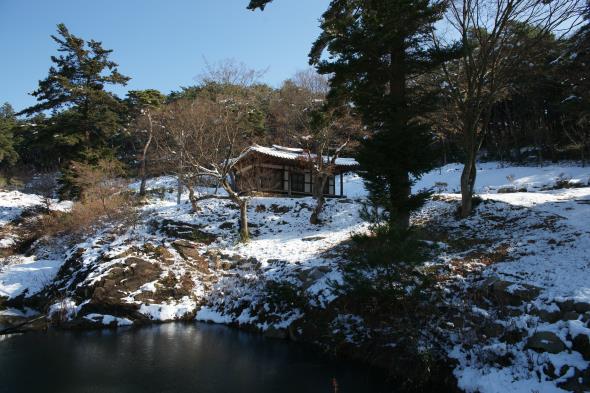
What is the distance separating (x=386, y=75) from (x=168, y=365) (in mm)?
12056

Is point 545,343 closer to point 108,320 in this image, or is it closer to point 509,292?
point 509,292

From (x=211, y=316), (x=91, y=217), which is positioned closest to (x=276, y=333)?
(x=211, y=316)

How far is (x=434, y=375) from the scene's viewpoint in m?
8.48

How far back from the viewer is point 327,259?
15.8 metres

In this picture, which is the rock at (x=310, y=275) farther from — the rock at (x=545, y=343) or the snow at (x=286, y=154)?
the snow at (x=286, y=154)

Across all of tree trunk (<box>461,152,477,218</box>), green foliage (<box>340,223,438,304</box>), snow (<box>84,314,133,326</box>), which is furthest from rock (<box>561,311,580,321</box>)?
snow (<box>84,314,133,326</box>)

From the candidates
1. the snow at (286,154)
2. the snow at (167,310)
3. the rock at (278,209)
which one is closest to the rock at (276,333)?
the snow at (167,310)

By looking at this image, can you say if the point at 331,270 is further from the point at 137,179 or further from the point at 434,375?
the point at 137,179

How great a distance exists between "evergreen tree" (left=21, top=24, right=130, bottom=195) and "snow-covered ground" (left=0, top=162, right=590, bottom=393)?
19.8ft

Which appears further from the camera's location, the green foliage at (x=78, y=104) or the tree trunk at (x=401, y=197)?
the green foliage at (x=78, y=104)

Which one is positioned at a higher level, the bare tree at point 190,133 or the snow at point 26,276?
the bare tree at point 190,133

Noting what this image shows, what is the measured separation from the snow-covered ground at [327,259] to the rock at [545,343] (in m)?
0.12

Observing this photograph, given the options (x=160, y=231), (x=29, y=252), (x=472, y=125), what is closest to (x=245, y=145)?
(x=160, y=231)

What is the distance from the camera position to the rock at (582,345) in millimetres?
7191
